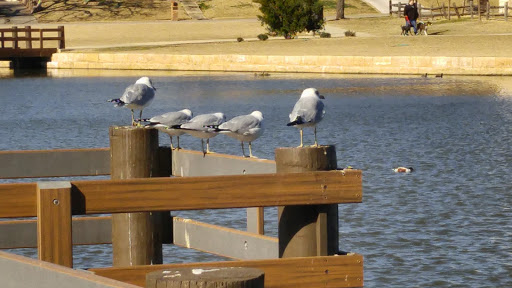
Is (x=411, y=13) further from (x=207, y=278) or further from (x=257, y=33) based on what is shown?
(x=207, y=278)

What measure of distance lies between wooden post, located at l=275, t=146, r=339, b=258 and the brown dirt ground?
3376 cm

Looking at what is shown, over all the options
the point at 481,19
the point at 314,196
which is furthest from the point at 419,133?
the point at 481,19

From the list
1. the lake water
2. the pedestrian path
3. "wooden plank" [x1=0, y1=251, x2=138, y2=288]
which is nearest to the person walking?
the lake water

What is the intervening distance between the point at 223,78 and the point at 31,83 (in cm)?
668

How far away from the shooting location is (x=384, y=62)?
3866cm

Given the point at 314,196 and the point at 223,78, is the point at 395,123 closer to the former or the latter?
the point at 223,78

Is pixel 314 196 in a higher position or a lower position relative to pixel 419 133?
higher

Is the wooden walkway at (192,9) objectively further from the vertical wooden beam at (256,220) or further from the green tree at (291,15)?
the vertical wooden beam at (256,220)

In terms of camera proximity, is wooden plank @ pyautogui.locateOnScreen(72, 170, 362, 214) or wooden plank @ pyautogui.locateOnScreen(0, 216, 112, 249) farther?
wooden plank @ pyautogui.locateOnScreen(0, 216, 112, 249)

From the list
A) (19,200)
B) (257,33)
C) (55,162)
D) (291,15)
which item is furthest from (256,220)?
(257,33)

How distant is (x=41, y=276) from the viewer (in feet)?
14.9

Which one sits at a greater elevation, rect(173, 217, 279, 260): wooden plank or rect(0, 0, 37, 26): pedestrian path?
rect(0, 0, 37, 26): pedestrian path

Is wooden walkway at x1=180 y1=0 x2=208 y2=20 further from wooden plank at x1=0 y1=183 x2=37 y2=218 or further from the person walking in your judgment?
wooden plank at x1=0 y1=183 x2=37 y2=218

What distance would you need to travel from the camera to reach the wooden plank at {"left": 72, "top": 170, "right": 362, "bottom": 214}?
5480 mm
